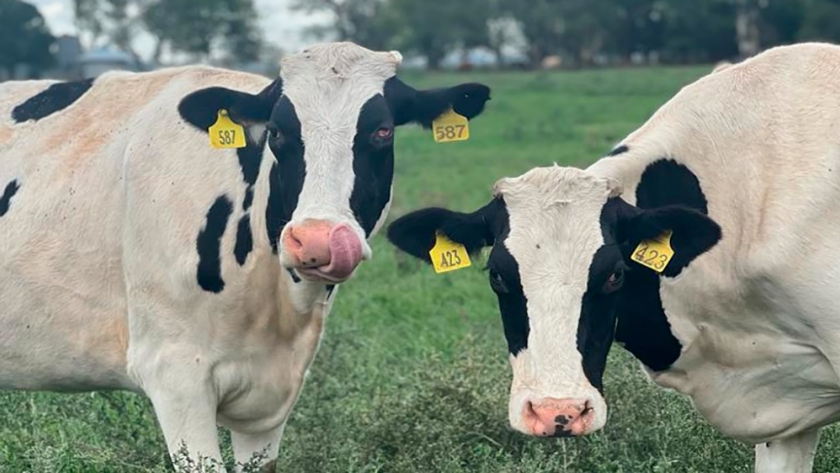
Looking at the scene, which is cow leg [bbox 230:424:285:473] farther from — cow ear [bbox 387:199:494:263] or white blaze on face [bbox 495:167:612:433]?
white blaze on face [bbox 495:167:612:433]

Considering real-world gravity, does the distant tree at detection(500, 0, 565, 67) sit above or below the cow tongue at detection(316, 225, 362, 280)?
below

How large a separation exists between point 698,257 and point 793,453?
1.14 meters

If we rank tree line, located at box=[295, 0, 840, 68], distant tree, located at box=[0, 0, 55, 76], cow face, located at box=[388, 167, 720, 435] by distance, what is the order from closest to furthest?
cow face, located at box=[388, 167, 720, 435], distant tree, located at box=[0, 0, 55, 76], tree line, located at box=[295, 0, 840, 68]

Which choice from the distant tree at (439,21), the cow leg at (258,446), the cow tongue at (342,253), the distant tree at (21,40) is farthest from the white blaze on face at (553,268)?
the distant tree at (439,21)

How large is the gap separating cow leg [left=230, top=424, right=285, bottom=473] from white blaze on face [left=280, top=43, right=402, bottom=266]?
1544mm

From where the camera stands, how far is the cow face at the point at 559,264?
439 cm

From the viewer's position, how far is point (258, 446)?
239 inches

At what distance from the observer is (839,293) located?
15.8ft

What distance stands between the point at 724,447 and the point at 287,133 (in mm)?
2713

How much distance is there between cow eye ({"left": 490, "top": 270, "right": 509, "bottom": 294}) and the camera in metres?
4.68

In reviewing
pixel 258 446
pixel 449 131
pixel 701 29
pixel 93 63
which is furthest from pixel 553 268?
pixel 701 29

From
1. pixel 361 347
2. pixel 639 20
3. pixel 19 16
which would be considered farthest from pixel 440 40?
pixel 361 347

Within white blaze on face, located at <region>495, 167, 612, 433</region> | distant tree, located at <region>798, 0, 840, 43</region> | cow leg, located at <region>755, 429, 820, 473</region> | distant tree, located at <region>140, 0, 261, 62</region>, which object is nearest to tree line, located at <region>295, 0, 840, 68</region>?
distant tree, located at <region>798, 0, 840, 43</region>

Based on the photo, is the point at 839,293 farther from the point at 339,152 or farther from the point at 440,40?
the point at 440,40
